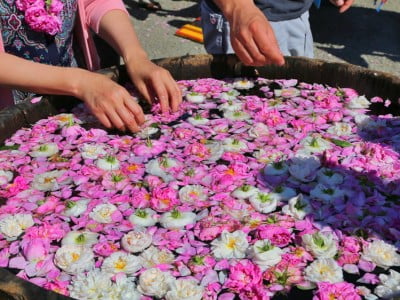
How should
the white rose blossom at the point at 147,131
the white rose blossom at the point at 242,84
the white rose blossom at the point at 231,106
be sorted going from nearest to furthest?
the white rose blossom at the point at 147,131 → the white rose blossom at the point at 231,106 → the white rose blossom at the point at 242,84

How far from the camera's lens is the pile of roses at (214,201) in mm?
1107

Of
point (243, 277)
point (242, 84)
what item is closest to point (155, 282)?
point (243, 277)

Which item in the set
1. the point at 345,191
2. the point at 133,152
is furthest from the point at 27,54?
the point at 345,191

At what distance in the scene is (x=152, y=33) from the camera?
192 inches

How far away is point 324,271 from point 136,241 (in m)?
0.38

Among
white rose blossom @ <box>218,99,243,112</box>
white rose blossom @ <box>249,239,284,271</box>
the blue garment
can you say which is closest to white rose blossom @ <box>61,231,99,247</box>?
white rose blossom @ <box>249,239,284,271</box>

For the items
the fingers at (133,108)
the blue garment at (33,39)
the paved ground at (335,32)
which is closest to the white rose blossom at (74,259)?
the fingers at (133,108)

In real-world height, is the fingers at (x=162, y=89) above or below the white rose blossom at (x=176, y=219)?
above

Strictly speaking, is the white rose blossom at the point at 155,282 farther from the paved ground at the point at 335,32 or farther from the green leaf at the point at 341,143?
the paved ground at the point at 335,32

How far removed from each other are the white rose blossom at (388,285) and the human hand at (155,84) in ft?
2.64

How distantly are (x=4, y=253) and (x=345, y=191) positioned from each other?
77 centimetres

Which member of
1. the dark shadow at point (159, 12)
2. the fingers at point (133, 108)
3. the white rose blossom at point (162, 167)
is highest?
the fingers at point (133, 108)

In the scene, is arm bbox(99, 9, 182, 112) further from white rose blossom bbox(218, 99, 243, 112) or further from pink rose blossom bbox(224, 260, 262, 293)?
pink rose blossom bbox(224, 260, 262, 293)

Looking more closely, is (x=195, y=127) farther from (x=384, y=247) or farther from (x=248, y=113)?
(x=384, y=247)
